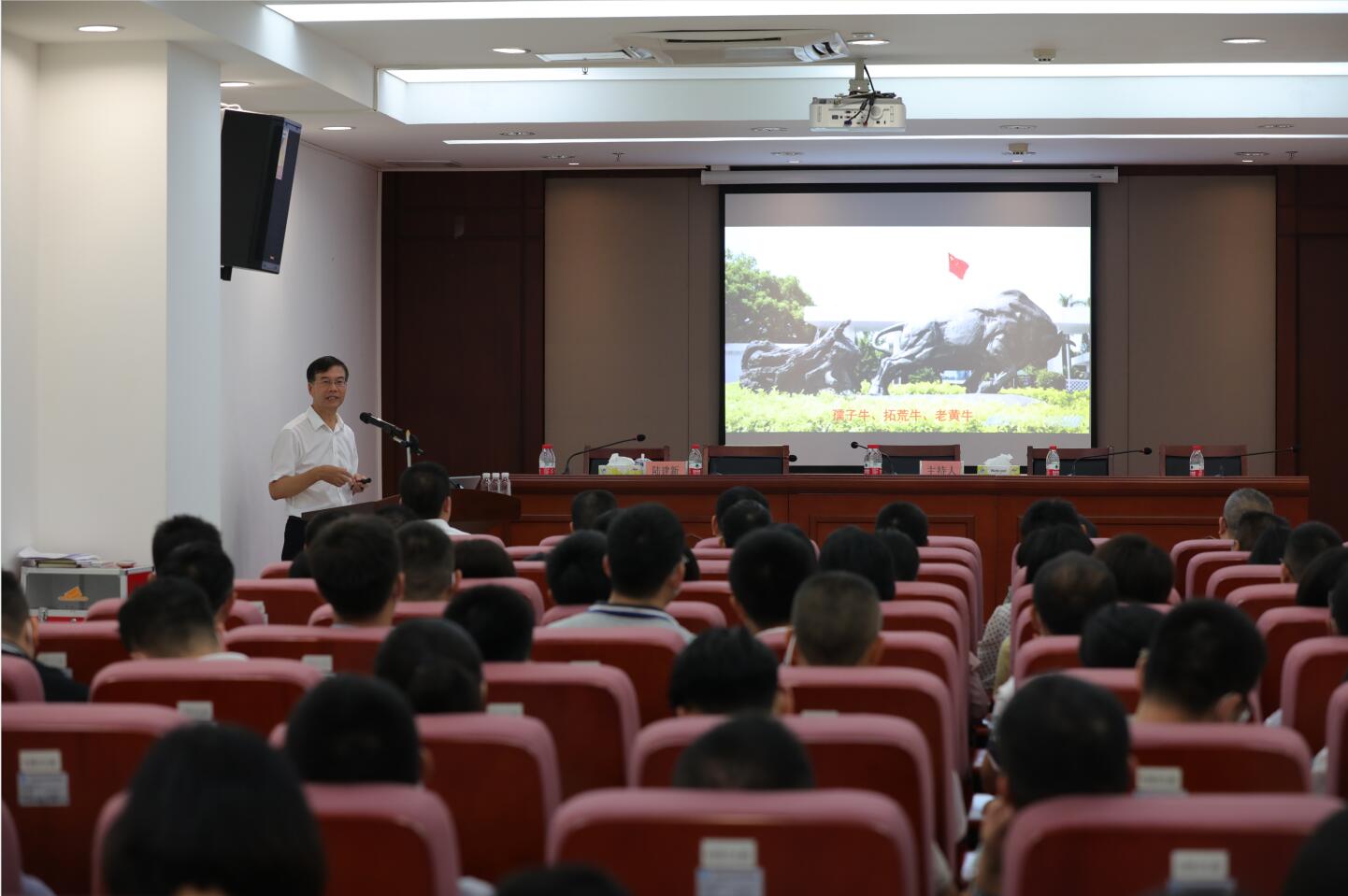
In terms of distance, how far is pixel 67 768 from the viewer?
7.69 feet

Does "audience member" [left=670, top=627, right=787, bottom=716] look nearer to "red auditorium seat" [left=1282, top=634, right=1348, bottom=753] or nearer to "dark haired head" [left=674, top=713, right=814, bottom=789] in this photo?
"dark haired head" [left=674, top=713, right=814, bottom=789]

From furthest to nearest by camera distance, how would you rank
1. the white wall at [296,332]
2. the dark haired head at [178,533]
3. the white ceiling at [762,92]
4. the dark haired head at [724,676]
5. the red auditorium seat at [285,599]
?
1. the white wall at [296,332]
2. the white ceiling at [762,92]
3. the dark haired head at [178,533]
4. the red auditorium seat at [285,599]
5. the dark haired head at [724,676]

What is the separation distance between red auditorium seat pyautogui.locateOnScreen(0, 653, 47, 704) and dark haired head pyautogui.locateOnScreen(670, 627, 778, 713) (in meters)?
1.22

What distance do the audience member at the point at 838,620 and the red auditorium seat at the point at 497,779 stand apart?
3.20 ft

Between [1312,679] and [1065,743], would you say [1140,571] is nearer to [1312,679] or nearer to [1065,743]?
[1312,679]

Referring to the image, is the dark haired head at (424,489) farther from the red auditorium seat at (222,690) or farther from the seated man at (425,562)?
the red auditorium seat at (222,690)

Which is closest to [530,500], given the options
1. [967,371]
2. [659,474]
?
[659,474]

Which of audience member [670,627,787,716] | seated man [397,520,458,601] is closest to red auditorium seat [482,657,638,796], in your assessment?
audience member [670,627,787,716]

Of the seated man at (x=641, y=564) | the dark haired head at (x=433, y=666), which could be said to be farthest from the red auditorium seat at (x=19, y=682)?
the seated man at (x=641, y=564)

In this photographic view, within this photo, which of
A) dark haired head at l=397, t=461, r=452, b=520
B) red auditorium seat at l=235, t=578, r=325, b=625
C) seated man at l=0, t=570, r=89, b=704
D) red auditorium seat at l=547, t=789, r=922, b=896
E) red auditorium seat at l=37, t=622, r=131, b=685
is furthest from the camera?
dark haired head at l=397, t=461, r=452, b=520

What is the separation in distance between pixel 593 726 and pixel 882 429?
964cm

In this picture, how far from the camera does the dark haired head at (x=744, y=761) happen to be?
185 centimetres

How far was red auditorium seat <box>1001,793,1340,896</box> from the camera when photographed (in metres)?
1.72

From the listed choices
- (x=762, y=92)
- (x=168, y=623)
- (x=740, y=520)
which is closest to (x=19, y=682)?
(x=168, y=623)
